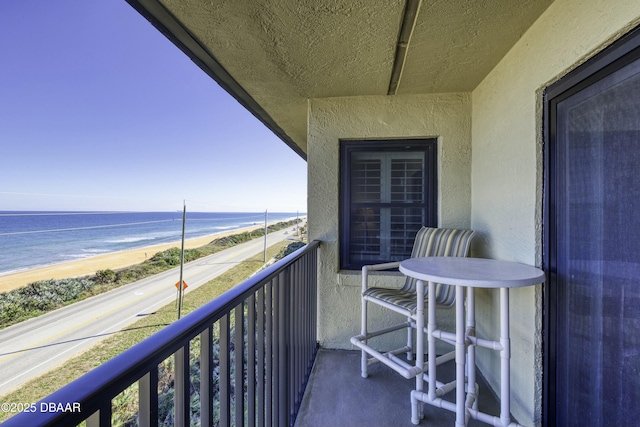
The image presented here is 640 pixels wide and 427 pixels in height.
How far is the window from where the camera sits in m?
2.48

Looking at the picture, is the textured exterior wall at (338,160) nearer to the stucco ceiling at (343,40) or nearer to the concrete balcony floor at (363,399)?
the stucco ceiling at (343,40)

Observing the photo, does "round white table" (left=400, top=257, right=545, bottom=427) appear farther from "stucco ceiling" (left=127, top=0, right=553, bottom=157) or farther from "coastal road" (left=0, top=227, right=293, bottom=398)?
"coastal road" (left=0, top=227, right=293, bottom=398)

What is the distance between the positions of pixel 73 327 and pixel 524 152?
9.59 meters

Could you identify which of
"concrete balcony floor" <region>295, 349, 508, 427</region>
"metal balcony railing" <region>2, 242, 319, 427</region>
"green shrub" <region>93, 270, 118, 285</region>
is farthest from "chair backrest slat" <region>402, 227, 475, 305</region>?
"green shrub" <region>93, 270, 118, 285</region>

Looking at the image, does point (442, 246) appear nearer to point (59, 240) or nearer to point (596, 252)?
point (596, 252)

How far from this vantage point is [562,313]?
4.28 feet

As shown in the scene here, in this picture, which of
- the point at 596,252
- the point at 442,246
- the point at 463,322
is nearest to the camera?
the point at 596,252

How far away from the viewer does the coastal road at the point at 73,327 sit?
4.97 meters

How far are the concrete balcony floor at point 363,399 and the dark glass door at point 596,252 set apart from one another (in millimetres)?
578

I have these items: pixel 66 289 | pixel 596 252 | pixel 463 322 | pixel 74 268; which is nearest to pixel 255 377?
pixel 463 322

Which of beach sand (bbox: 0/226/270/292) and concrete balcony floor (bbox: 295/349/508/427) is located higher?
concrete balcony floor (bbox: 295/349/508/427)

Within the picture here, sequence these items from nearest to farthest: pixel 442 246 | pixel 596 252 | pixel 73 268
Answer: pixel 596 252 → pixel 442 246 → pixel 73 268

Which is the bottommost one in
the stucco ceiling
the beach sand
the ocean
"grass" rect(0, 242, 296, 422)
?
"grass" rect(0, 242, 296, 422)

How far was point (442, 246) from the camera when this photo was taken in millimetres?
2057
